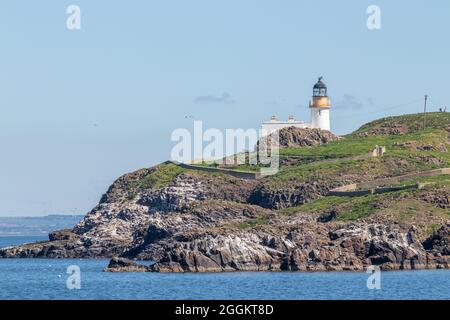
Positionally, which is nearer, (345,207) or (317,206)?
(345,207)

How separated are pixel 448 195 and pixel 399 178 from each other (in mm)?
13633

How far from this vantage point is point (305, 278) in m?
85.1

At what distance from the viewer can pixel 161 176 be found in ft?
487

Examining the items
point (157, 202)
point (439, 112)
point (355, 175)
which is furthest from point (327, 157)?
point (439, 112)

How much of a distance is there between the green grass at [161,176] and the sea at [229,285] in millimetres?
43071

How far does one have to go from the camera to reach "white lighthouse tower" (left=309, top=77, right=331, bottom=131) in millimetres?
149125

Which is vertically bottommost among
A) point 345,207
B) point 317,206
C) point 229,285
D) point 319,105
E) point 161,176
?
point 229,285

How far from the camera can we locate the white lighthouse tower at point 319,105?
489ft

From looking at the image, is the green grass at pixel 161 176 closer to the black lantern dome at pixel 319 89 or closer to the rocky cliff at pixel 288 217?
the rocky cliff at pixel 288 217

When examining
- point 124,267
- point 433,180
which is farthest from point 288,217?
point 124,267

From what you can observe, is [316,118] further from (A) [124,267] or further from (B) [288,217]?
(A) [124,267]

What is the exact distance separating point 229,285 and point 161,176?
70938mm

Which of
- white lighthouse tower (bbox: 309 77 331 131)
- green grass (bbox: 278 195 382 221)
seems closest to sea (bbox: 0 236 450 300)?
green grass (bbox: 278 195 382 221)

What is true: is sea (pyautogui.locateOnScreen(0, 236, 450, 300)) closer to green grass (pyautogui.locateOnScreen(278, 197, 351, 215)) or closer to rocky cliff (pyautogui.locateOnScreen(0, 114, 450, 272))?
rocky cliff (pyautogui.locateOnScreen(0, 114, 450, 272))
